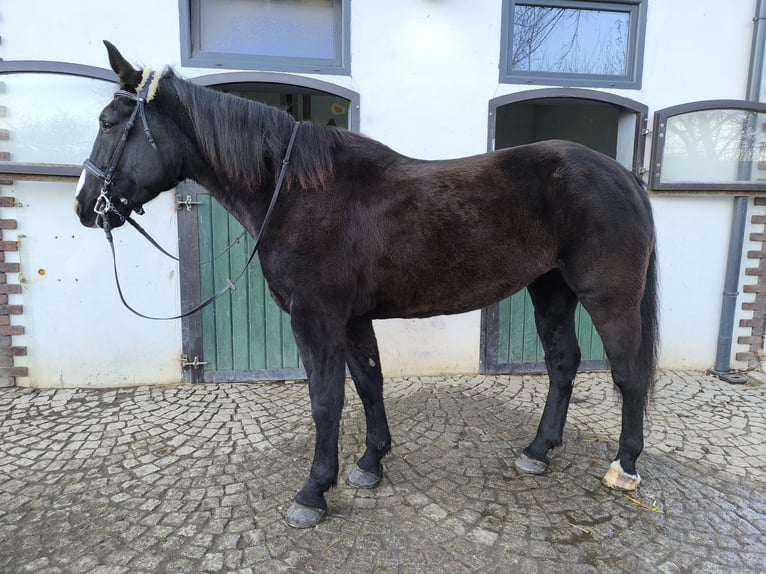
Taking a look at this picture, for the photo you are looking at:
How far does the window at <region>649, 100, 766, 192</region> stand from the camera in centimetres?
402

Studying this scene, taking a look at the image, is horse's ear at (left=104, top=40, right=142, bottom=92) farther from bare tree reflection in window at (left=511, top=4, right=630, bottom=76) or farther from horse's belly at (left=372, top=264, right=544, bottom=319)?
bare tree reflection in window at (left=511, top=4, right=630, bottom=76)

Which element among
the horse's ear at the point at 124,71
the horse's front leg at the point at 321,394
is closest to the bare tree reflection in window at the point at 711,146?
the horse's front leg at the point at 321,394

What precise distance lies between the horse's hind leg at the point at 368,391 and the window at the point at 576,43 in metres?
2.81

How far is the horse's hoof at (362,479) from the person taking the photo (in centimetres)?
246

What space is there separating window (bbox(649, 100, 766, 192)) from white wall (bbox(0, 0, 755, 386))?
0.60 feet

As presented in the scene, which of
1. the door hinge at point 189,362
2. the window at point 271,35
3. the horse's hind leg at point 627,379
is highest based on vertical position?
the window at point 271,35

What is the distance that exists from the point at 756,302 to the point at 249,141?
4.93 meters

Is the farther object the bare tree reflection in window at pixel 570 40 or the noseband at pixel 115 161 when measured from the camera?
the bare tree reflection in window at pixel 570 40

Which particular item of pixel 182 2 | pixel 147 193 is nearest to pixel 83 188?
pixel 147 193

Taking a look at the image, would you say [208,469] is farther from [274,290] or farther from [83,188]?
[83,188]

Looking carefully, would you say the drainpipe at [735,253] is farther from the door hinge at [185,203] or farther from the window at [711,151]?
the door hinge at [185,203]

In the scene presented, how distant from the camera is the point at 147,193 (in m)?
2.12

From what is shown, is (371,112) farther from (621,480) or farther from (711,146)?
(621,480)

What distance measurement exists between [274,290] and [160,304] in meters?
2.22
